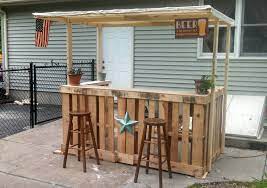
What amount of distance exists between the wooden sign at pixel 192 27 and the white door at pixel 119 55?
414cm

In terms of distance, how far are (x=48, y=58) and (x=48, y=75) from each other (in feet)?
1.63

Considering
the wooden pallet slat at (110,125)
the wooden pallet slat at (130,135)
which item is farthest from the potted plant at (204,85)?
the wooden pallet slat at (110,125)

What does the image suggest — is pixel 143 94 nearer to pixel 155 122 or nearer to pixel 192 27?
pixel 155 122

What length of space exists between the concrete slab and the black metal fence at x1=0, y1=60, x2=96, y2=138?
7.07 ft

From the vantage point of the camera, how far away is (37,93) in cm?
1006

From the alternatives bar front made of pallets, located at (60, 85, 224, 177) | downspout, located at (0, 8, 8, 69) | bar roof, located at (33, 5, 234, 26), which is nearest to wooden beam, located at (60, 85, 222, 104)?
bar front made of pallets, located at (60, 85, 224, 177)

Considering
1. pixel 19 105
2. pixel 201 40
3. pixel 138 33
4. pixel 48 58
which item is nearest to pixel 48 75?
pixel 48 58

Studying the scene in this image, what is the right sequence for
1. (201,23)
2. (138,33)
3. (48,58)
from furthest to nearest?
(48,58) → (138,33) → (201,23)

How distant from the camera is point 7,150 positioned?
5.49 meters

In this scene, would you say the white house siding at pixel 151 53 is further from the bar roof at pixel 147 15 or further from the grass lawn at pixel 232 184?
the grass lawn at pixel 232 184

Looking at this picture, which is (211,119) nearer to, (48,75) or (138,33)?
(138,33)

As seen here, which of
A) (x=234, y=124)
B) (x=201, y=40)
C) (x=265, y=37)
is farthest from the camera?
(x=201, y=40)

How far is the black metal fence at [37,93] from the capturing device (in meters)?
8.00

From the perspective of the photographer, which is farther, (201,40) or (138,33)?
(138,33)
